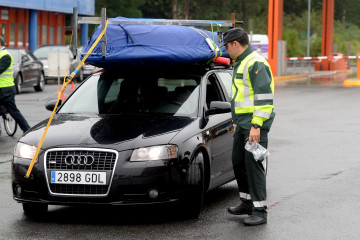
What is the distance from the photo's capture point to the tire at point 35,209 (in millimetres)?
7852

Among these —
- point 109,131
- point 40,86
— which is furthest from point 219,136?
Result: point 40,86

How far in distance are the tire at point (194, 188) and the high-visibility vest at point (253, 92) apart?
54cm

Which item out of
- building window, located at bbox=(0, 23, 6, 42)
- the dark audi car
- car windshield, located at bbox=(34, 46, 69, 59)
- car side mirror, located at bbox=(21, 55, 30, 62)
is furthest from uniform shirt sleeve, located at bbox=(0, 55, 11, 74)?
building window, located at bbox=(0, 23, 6, 42)

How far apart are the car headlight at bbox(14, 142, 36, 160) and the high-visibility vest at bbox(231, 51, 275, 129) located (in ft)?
6.08

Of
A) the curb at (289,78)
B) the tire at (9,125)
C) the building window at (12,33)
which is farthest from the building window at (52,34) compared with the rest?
the tire at (9,125)

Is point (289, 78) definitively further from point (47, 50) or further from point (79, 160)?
point (79, 160)

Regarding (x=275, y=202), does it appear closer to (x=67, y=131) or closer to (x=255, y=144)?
(x=255, y=144)

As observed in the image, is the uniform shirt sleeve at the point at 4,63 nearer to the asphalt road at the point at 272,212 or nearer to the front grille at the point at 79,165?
the asphalt road at the point at 272,212

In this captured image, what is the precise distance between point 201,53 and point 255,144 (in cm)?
162

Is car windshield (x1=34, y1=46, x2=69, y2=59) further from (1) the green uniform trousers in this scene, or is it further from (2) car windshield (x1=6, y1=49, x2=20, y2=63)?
(1) the green uniform trousers

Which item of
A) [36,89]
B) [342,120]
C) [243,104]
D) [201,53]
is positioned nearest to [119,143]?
[243,104]

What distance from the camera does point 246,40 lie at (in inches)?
305

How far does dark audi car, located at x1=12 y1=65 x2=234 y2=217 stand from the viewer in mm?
7387

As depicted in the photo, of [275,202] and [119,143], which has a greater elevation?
[119,143]
